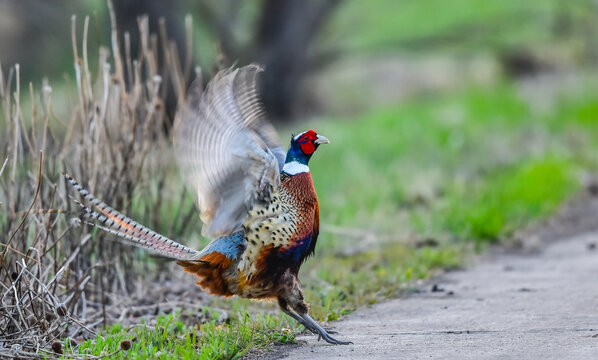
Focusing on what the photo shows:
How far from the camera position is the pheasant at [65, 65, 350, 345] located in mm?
3992

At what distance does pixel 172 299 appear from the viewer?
5324 mm

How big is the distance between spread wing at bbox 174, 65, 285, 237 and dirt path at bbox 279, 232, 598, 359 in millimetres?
765

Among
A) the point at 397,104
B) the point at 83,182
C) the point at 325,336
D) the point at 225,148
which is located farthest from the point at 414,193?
the point at 397,104

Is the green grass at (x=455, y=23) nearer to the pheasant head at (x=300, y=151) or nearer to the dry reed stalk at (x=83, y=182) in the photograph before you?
the dry reed stalk at (x=83, y=182)

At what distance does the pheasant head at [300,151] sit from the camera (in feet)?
13.9

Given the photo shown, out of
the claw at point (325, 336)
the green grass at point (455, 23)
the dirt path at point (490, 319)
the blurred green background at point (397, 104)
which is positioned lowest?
the claw at point (325, 336)

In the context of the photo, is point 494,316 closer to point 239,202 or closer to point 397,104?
point 239,202

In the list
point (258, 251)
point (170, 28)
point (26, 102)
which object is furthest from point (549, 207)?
point (26, 102)

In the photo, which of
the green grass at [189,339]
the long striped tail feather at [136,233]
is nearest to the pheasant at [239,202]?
the long striped tail feather at [136,233]

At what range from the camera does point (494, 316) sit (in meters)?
4.57

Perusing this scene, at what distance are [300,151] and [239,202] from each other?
0.42 meters

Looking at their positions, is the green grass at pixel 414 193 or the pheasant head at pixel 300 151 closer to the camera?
the pheasant head at pixel 300 151

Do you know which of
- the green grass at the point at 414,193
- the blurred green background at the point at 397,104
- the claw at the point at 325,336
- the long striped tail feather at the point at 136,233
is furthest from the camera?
the blurred green background at the point at 397,104

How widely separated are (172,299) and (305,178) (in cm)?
159
